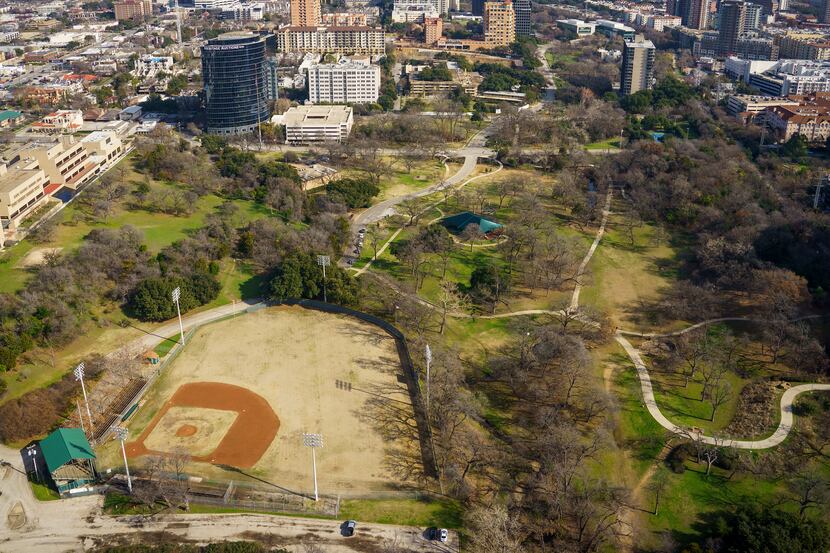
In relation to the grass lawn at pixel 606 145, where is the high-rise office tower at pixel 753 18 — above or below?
above

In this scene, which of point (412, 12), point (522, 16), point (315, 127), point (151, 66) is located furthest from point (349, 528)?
point (412, 12)

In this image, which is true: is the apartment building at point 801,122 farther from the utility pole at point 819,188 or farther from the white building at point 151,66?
the white building at point 151,66

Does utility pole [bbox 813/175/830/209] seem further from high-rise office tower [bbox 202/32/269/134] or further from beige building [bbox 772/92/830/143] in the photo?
high-rise office tower [bbox 202/32/269/134]

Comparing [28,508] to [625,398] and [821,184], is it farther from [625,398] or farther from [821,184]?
[821,184]

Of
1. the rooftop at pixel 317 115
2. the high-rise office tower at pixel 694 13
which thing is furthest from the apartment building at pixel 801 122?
the high-rise office tower at pixel 694 13

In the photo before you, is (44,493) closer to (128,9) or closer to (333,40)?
(333,40)

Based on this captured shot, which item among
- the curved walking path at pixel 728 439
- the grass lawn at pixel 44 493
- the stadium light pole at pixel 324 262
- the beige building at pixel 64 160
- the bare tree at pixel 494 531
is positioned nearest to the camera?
the bare tree at pixel 494 531
